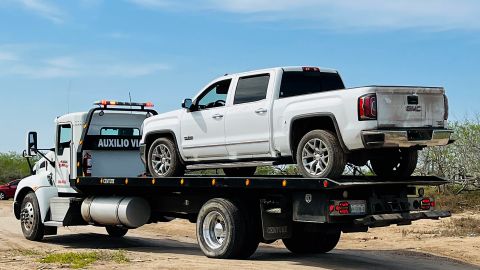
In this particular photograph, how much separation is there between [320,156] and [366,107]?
98 centimetres

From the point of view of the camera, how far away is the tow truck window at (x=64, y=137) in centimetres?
1459

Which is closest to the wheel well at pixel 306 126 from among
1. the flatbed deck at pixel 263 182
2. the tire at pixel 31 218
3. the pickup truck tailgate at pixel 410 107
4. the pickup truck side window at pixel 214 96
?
the flatbed deck at pixel 263 182

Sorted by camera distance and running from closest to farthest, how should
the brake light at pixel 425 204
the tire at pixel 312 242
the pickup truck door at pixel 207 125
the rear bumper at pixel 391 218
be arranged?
the rear bumper at pixel 391 218
the brake light at pixel 425 204
the pickup truck door at pixel 207 125
the tire at pixel 312 242

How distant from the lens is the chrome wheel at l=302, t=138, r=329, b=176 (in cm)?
961

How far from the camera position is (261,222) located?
36.0 ft

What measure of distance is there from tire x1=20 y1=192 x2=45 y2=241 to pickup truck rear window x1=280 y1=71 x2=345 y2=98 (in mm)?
6576

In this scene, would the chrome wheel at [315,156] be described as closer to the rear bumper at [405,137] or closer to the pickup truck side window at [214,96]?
the rear bumper at [405,137]

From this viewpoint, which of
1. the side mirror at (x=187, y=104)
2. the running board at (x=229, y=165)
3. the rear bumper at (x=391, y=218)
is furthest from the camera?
the side mirror at (x=187, y=104)

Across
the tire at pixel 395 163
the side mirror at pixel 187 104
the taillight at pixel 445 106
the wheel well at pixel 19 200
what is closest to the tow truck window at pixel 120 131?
the wheel well at pixel 19 200

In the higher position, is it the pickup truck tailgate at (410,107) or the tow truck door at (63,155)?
the pickup truck tailgate at (410,107)

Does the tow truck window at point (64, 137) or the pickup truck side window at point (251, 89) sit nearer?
the pickup truck side window at point (251, 89)

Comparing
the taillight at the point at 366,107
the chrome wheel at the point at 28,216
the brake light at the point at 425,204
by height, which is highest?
the taillight at the point at 366,107

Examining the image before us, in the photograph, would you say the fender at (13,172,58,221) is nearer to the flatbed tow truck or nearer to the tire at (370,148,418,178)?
the flatbed tow truck

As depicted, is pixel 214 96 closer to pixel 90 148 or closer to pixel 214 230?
pixel 214 230
